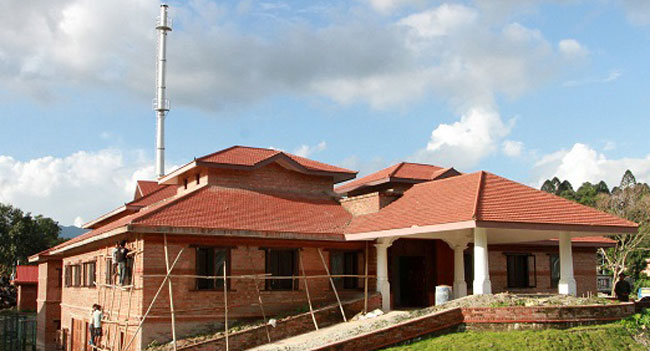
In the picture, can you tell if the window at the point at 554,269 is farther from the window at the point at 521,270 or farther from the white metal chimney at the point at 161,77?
the white metal chimney at the point at 161,77

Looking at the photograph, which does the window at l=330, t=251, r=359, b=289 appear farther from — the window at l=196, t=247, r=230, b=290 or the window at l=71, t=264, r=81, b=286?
the window at l=71, t=264, r=81, b=286

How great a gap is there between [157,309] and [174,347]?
6.21ft

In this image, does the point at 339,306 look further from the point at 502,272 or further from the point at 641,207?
the point at 641,207

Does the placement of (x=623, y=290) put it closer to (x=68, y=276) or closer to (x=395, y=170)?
(x=395, y=170)

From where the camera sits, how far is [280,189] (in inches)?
1013

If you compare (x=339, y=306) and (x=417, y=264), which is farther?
(x=417, y=264)

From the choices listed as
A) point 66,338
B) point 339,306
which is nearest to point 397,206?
point 339,306

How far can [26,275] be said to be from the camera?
46.6 metres

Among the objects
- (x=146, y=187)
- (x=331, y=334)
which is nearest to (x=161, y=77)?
(x=146, y=187)

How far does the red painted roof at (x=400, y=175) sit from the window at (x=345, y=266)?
383 cm

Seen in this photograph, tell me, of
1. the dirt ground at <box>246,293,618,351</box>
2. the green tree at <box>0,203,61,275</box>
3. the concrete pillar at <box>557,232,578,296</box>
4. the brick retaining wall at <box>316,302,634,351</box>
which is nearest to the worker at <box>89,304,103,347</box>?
the dirt ground at <box>246,293,618,351</box>

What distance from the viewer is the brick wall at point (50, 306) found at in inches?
1244

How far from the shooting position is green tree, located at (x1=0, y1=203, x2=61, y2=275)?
60.6 metres

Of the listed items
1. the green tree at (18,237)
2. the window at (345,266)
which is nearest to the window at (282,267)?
the window at (345,266)
